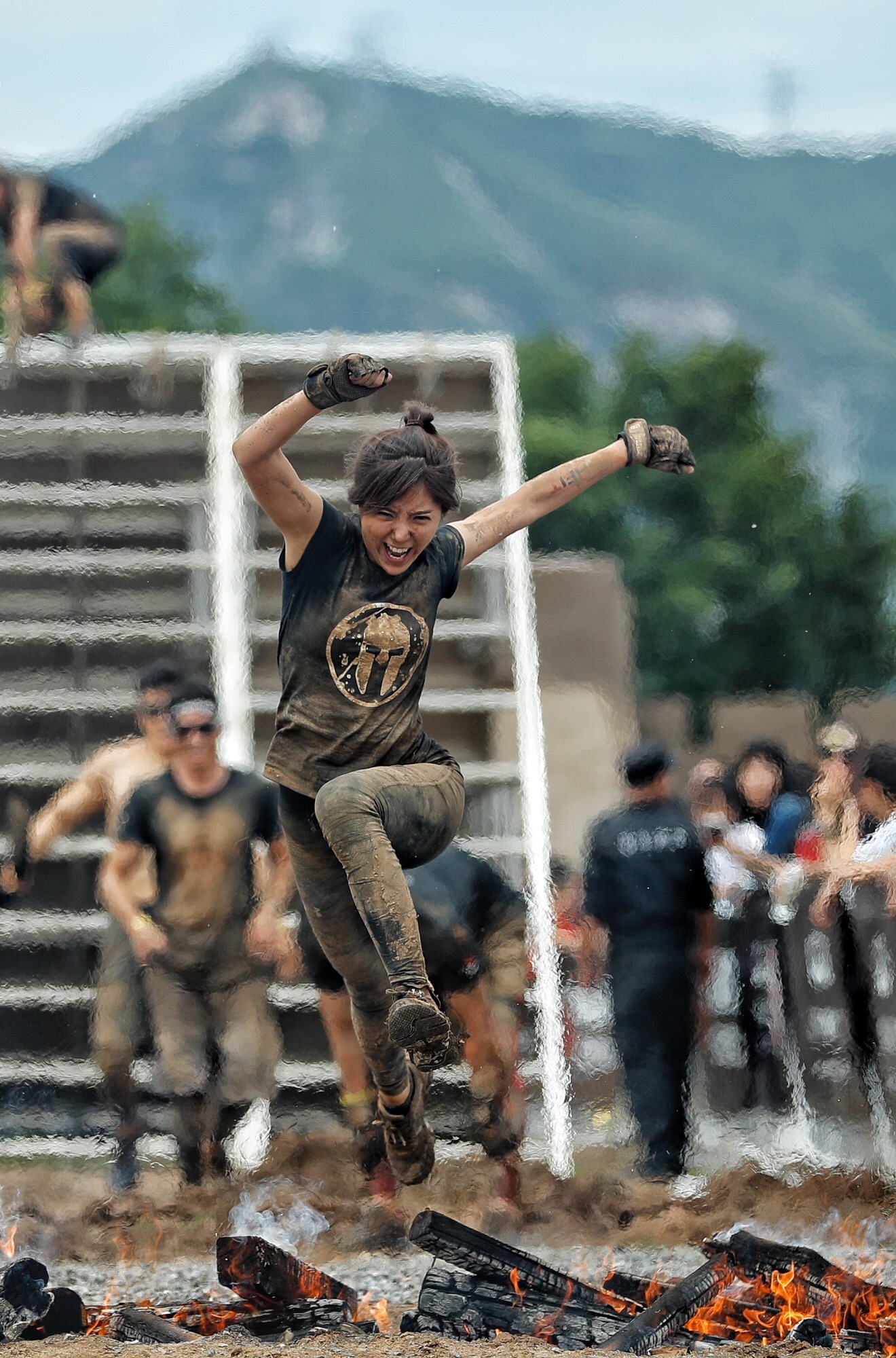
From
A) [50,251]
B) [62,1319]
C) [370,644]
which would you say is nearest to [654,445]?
[370,644]

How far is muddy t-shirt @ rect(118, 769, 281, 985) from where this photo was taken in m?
5.63

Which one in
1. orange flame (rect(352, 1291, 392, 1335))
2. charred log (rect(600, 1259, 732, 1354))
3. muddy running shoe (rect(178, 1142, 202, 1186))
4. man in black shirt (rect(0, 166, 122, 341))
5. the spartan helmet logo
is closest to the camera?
the spartan helmet logo

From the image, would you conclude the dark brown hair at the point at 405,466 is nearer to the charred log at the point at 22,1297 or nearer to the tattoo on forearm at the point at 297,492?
the tattoo on forearm at the point at 297,492

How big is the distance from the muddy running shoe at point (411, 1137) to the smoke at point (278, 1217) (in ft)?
2.82

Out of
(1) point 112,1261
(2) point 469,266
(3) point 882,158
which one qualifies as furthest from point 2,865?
(3) point 882,158

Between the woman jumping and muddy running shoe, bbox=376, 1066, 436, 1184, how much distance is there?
100mm

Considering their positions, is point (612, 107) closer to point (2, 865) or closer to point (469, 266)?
point (469, 266)

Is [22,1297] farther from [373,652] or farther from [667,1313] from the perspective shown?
[373,652]

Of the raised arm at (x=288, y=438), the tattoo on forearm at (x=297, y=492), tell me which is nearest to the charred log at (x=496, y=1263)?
the raised arm at (x=288, y=438)

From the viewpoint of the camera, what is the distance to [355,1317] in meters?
4.81

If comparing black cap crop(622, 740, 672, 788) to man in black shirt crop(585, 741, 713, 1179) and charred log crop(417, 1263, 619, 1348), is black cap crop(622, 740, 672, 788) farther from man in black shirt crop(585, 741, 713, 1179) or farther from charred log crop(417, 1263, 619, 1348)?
charred log crop(417, 1263, 619, 1348)

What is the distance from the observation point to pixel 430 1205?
550 centimetres

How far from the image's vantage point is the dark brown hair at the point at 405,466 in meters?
3.98

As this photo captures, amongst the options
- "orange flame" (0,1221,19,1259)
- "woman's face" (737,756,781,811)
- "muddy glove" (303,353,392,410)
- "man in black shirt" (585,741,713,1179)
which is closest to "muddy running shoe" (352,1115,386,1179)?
"man in black shirt" (585,741,713,1179)
